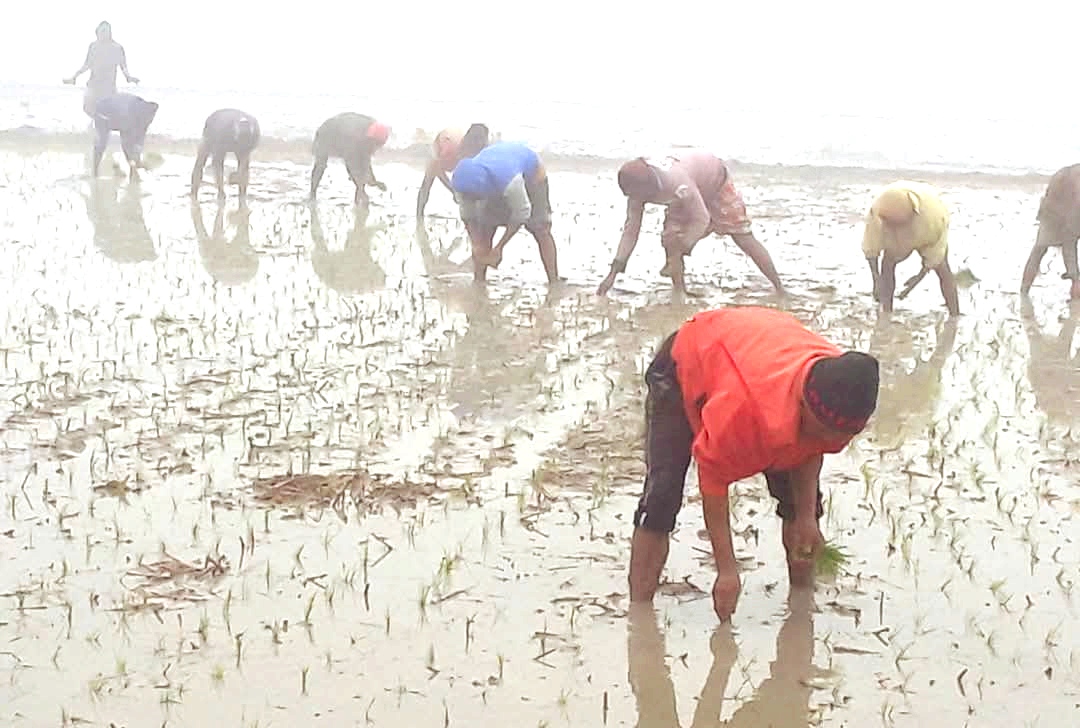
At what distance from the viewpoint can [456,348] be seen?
7613 mm

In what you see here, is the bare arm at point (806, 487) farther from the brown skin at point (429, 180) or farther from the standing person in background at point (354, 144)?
the standing person in background at point (354, 144)

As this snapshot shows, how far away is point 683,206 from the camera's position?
29.0ft

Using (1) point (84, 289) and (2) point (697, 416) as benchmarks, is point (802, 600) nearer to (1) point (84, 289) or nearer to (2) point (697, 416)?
(2) point (697, 416)

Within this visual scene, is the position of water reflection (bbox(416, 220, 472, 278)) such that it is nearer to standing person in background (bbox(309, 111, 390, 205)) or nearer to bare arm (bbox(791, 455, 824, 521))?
standing person in background (bbox(309, 111, 390, 205))

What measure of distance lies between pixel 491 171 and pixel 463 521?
4249 mm

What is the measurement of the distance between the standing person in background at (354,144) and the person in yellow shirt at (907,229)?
6.09m

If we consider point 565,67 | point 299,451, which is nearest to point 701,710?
point 299,451

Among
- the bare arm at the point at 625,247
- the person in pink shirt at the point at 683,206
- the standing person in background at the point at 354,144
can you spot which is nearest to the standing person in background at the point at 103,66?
the standing person in background at the point at 354,144

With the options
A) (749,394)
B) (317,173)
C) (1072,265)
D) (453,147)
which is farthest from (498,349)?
(317,173)

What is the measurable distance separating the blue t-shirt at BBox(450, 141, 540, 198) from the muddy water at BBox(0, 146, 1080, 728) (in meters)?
0.75

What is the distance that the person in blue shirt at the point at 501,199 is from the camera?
885 cm

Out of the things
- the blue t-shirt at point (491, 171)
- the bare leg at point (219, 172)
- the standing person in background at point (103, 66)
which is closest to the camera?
the blue t-shirt at point (491, 171)

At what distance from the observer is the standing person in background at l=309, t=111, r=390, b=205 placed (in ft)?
43.7

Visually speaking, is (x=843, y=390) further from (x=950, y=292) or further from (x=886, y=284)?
(x=950, y=292)
